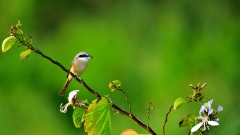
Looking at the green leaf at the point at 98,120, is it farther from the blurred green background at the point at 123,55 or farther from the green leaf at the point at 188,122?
the blurred green background at the point at 123,55

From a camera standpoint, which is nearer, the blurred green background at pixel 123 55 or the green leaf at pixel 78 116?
the green leaf at pixel 78 116

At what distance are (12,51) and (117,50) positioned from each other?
720mm

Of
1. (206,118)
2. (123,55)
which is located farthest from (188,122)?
(123,55)

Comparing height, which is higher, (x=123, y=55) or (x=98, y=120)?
(x=123, y=55)

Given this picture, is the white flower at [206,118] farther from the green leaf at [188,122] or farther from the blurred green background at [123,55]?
the blurred green background at [123,55]

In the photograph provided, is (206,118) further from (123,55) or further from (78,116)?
(123,55)

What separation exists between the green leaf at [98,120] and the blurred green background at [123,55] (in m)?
2.58

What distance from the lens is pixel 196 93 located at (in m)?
0.58

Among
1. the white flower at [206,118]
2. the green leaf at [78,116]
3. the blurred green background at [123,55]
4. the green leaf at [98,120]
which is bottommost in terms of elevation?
the green leaf at [98,120]

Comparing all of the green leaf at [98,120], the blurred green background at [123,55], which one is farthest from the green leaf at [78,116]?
the blurred green background at [123,55]

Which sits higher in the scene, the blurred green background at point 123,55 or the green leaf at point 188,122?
the blurred green background at point 123,55

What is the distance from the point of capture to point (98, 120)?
A: 571 millimetres

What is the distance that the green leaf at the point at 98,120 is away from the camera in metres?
0.57

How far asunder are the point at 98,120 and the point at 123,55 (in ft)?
10.0
